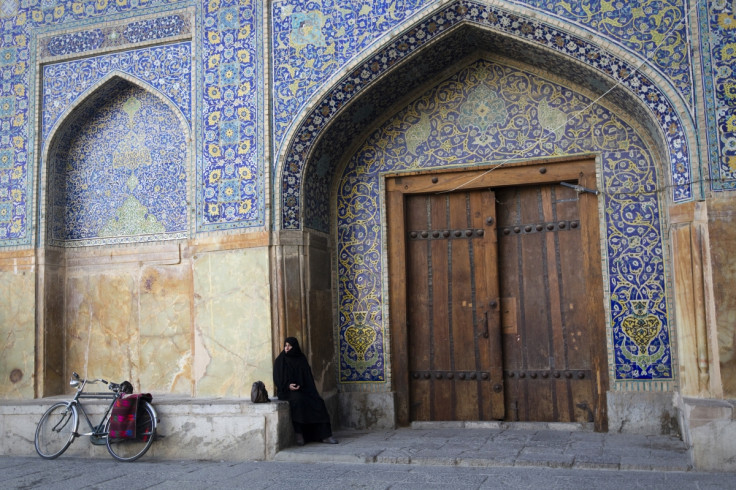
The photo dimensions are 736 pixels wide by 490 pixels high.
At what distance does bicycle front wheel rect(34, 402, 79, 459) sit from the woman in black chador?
6.29 feet

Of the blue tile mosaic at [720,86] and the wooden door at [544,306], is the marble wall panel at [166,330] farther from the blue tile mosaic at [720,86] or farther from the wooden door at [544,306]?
the blue tile mosaic at [720,86]

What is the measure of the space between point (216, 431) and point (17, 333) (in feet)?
8.20

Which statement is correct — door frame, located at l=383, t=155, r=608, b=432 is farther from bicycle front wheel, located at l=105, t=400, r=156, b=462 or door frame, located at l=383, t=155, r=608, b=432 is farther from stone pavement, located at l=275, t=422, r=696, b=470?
bicycle front wheel, located at l=105, t=400, r=156, b=462

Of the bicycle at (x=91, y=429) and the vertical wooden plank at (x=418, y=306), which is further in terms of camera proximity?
the vertical wooden plank at (x=418, y=306)

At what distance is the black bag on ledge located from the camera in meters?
6.30

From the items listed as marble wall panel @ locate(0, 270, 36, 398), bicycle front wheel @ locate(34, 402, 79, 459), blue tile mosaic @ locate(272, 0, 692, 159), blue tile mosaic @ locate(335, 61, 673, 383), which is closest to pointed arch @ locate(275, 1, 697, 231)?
blue tile mosaic @ locate(272, 0, 692, 159)

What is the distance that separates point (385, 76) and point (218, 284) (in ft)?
8.03

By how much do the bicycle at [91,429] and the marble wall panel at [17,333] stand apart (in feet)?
2.20

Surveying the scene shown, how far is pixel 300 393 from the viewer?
21.2 feet

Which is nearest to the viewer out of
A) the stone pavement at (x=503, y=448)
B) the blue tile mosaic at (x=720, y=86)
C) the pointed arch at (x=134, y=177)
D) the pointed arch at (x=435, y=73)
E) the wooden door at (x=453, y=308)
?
the stone pavement at (x=503, y=448)

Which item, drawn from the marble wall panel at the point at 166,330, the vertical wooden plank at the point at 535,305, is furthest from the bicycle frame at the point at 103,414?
the vertical wooden plank at the point at 535,305

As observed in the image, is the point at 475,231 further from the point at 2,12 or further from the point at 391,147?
the point at 2,12

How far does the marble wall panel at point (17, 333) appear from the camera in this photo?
7.30 meters

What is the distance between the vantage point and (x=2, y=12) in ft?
25.6
